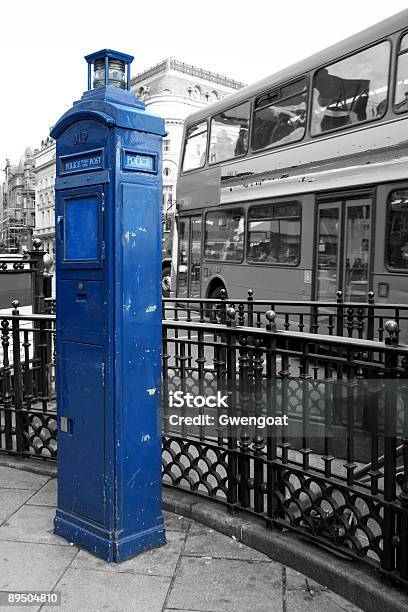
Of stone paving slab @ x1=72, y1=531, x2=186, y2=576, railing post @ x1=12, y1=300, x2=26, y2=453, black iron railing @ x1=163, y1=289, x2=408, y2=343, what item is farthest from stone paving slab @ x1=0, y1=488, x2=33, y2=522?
black iron railing @ x1=163, y1=289, x2=408, y2=343

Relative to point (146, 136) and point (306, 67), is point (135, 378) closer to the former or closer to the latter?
point (146, 136)

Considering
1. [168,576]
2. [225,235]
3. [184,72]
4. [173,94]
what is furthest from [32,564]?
[184,72]

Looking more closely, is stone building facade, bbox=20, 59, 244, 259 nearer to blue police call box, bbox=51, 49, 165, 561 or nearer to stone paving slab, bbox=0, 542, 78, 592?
blue police call box, bbox=51, 49, 165, 561

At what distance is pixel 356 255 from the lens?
9.30 metres

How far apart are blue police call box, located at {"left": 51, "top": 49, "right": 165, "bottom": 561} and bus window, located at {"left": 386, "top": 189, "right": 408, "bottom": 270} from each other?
5.83m

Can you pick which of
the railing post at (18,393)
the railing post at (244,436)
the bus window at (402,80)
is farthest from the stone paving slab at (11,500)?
the bus window at (402,80)

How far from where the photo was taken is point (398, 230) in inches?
335

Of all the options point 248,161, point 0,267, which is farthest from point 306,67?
point 0,267

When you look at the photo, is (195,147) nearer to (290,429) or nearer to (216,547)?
(290,429)

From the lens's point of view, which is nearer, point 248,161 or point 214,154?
point 248,161

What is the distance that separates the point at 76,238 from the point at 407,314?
6.17 m

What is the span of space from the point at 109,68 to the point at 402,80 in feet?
20.4

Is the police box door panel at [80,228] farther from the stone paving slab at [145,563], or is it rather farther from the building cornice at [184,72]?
the building cornice at [184,72]

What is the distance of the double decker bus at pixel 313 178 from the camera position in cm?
860
